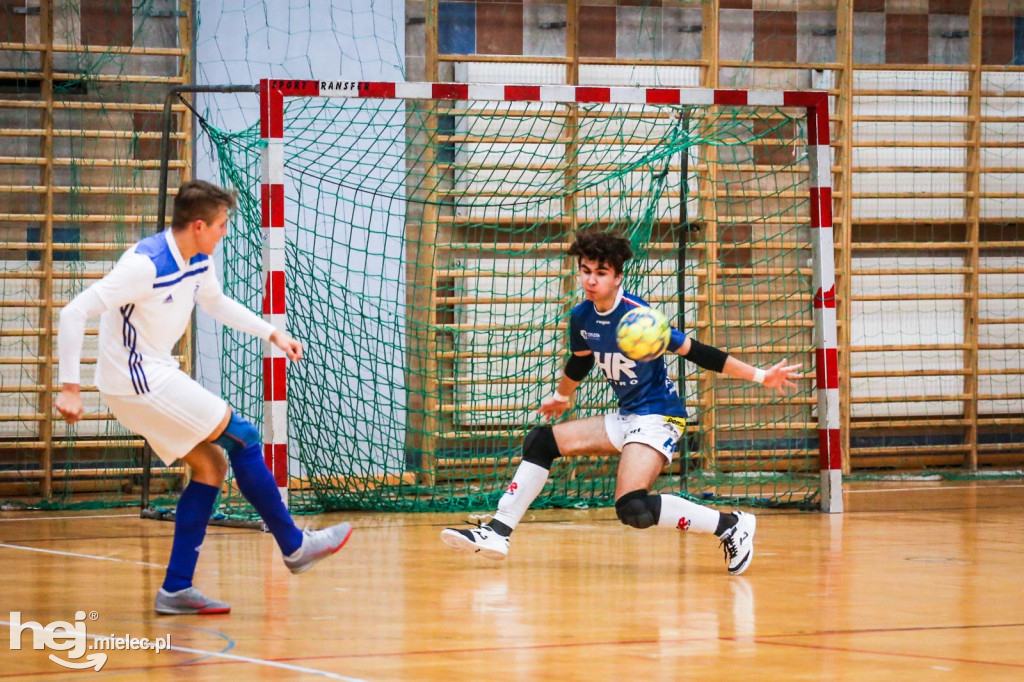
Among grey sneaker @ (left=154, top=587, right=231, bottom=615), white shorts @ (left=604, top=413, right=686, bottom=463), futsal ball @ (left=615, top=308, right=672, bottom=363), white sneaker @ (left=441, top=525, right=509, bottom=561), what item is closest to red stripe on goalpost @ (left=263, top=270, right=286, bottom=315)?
white sneaker @ (left=441, top=525, right=509, bottom=561)

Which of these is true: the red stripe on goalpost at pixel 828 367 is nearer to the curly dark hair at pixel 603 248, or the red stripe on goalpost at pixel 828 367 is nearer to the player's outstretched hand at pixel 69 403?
the curly dark hair at pixel 603 248

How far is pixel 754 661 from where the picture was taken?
11.1 ft

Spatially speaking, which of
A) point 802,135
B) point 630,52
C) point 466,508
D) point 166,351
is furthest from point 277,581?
point 802,135

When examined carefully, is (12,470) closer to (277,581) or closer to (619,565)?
(277,581)

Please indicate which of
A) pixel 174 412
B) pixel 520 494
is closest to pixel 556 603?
pixel 520 494

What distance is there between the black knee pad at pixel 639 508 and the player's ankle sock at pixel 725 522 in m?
0.24

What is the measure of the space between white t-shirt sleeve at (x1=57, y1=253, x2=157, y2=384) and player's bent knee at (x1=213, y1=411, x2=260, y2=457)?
497 millimetres

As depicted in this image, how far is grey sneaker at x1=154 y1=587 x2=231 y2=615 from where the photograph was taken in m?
4.11

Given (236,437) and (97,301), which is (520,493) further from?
(97,301)

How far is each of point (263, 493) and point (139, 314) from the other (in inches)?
28.1

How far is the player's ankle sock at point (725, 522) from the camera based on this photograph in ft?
16.6

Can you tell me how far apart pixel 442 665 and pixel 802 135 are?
768 centimetres

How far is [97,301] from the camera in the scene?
3916 mm

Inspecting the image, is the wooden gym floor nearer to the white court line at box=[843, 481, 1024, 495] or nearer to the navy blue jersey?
the navy blue jersey
